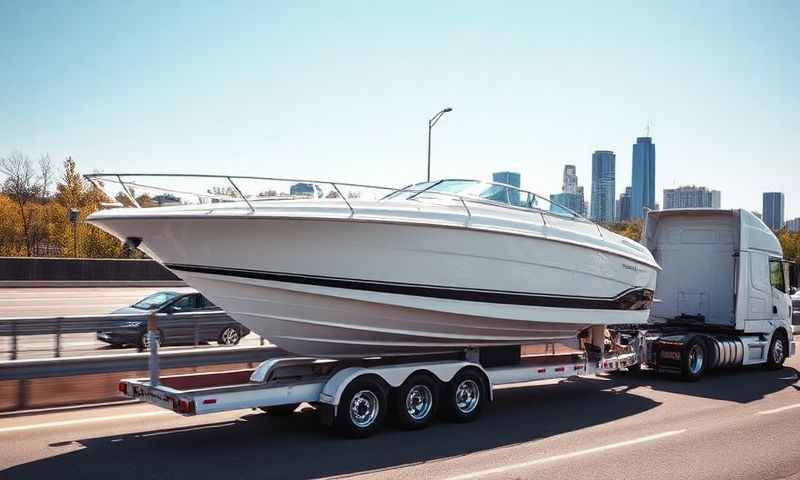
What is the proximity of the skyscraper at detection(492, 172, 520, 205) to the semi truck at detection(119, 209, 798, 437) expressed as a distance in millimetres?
2126

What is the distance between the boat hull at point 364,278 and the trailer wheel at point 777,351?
7.11 m

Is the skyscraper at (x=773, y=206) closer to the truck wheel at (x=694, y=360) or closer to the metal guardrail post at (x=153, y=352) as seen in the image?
the truck wheel at (x=694, y=360)

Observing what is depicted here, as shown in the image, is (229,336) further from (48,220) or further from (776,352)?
(48,220)

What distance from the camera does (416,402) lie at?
28.2 ft

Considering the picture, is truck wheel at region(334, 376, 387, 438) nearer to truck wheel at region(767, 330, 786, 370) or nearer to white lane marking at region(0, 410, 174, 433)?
white lane marking at region(0, 410, 174, 433)

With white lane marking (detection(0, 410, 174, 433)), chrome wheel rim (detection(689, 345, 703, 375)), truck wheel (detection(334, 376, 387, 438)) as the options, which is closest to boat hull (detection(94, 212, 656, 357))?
truck wheel (detection(334, 376, 387, 438))

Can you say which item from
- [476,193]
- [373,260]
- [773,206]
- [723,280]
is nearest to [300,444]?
[373,260]

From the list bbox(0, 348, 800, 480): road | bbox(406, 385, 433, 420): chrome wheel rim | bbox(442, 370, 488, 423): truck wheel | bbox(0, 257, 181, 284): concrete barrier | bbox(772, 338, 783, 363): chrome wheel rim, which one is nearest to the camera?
bbox(0, 348, 800, 480): road

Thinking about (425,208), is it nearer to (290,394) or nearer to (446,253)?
(446,253)

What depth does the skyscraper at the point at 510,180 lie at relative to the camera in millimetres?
9867

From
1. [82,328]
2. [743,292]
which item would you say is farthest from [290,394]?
[743,292]

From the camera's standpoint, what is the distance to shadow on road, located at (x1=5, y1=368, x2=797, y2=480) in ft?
21.6

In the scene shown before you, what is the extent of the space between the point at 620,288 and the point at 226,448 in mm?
6563

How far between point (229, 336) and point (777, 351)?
1147 centimetres
